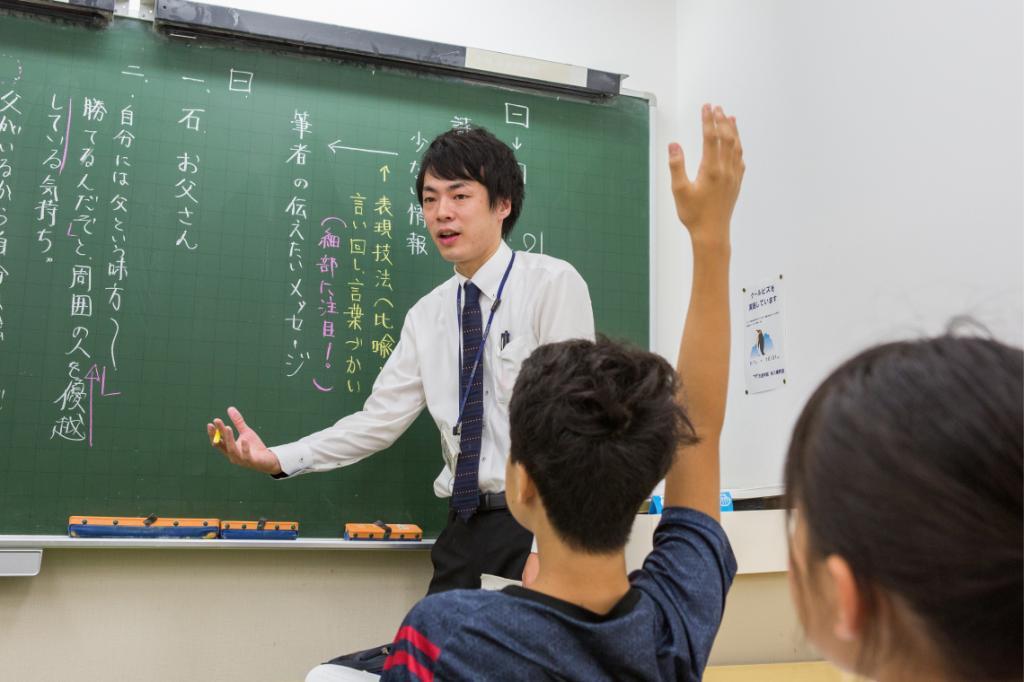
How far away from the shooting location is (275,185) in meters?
2.63

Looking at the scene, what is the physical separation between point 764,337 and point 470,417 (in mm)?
938

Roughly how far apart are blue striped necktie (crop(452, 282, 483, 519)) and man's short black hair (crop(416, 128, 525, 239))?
0.28 meters

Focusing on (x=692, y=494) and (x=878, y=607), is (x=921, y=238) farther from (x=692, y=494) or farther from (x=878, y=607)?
(x=878, y=607)

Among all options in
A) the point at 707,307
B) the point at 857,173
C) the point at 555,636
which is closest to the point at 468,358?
the point at 857,173

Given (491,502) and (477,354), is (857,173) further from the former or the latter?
(491,502)

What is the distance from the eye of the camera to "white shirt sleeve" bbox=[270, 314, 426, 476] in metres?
2.32

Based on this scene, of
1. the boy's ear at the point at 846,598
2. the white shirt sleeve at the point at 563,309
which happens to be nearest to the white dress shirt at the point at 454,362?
the white shirt sleeve at the point at 563,309

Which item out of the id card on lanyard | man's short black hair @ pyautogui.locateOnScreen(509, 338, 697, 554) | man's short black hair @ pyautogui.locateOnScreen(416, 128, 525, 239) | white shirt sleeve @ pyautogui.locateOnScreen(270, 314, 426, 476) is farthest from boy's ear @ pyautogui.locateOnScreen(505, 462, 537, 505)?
man's short black hair @ pyautogui.locateOnScreen(416, 128, 525, 239)

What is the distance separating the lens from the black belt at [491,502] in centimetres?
219

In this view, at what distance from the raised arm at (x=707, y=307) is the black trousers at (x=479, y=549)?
107 centimetres

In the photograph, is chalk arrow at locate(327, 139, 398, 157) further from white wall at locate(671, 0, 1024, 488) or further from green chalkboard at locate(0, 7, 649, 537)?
white wall at locate(671, 0, 1024, 488)

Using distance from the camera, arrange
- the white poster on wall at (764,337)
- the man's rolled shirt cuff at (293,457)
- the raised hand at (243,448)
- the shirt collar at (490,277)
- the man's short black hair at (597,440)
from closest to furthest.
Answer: the man's short black hair at (597,440) → the raised hand at (243,448) → the man's rolled shirt cuff at (293,457) → the shirt collar at (490,277) → the white poster on wall at (764,337)

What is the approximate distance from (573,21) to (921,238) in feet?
4.89

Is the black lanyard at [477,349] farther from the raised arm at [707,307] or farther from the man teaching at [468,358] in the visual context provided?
the raised arm at [707,307]
